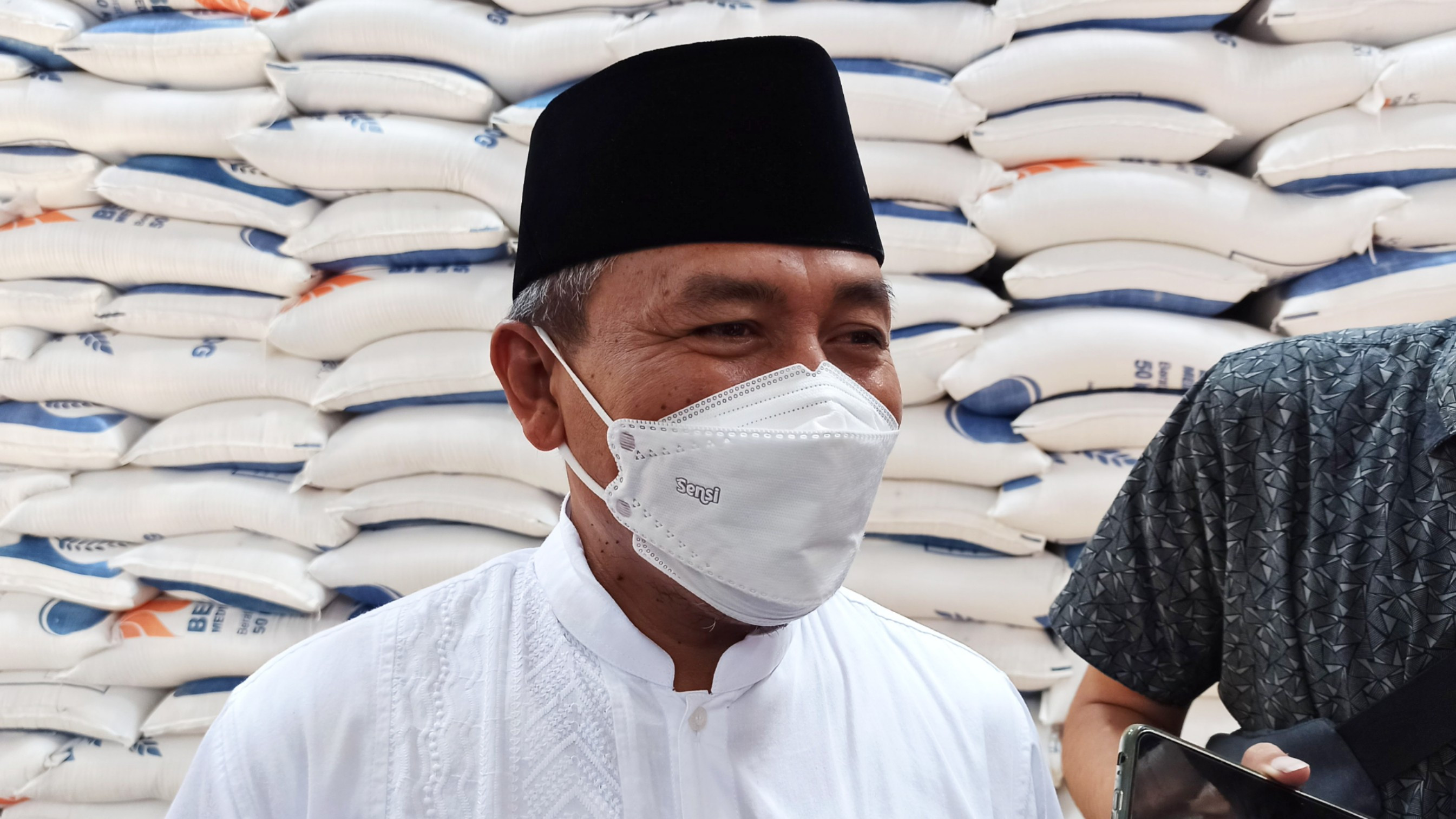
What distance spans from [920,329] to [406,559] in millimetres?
1313

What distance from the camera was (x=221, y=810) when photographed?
94 centimetres

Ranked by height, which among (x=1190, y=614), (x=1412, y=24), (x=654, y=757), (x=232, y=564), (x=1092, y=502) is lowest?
(x=232, y=564)

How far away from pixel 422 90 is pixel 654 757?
174 centimetres

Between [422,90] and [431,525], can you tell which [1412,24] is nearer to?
[422,90]

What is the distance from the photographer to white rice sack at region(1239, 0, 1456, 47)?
1.96 meters

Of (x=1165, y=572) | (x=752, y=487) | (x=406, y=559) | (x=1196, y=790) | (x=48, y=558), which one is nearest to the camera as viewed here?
(x=1196, y=790)

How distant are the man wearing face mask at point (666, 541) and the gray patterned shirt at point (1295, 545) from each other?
12.0 inches

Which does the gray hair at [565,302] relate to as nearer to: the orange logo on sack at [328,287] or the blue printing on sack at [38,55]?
the orange logo on sack at [328,287]

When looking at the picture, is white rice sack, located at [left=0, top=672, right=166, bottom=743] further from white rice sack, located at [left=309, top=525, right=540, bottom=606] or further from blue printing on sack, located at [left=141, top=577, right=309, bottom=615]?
white rice sack, located at [left=309, top=525, right=540, bottom=606]

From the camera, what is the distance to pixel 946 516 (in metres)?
2.16

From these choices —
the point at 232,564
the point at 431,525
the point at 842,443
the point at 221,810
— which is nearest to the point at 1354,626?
the point at 842,443

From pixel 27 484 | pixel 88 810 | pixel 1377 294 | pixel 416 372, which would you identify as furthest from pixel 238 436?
pixel 1377 294

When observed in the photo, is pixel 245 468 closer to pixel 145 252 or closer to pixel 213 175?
pixel 145 252

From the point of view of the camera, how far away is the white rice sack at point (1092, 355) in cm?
205
